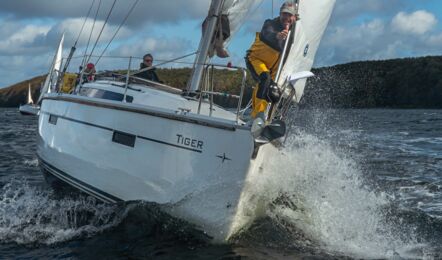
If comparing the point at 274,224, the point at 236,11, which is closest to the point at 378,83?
the point at 236,11

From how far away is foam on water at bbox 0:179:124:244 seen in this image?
7293mm

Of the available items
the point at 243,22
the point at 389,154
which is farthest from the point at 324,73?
the point at 243,22

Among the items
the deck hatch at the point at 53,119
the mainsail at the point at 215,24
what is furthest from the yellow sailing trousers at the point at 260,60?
the deck hatch at the point at 53,119

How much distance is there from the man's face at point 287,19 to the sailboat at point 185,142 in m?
0.13

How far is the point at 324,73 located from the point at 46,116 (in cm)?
5873

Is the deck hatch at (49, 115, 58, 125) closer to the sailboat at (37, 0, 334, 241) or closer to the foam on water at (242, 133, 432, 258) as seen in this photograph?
the sailboat at (37, 0, 334, 241)

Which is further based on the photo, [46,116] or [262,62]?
[46,116]

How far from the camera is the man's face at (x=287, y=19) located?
681 cm

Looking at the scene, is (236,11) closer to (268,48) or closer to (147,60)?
(147,60)

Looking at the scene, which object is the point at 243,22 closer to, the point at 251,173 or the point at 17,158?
the point at 251,173

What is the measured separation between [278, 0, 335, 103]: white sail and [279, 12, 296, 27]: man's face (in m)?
0.12

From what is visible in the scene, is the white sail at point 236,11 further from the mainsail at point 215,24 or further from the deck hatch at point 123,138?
the deck hatch at point 123,138

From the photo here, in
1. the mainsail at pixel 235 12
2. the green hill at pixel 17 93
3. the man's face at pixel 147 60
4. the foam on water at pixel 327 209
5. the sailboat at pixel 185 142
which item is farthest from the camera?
the green hill at pixel 17 93

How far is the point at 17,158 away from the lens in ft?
48.7
